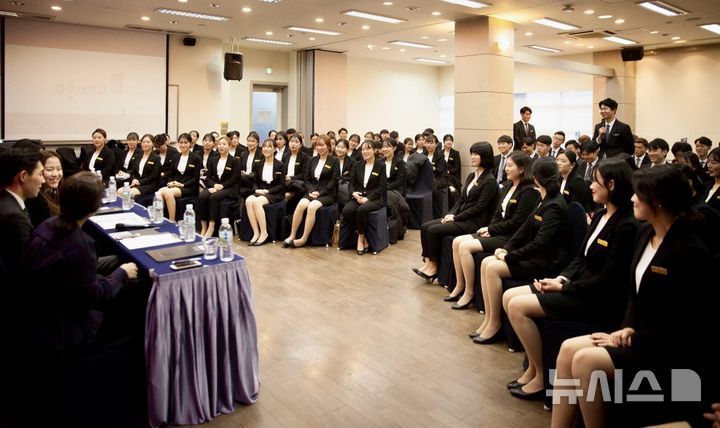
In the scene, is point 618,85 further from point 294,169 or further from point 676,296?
point 676,296

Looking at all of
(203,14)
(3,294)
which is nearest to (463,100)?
(203,14)

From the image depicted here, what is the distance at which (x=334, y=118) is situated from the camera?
1399 centimetres

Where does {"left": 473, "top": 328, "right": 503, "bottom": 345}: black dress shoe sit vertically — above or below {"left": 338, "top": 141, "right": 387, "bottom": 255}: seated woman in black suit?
below

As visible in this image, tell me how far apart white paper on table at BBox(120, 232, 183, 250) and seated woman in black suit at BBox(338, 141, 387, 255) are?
3311mm

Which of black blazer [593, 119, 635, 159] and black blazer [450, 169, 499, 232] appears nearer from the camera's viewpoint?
black blazer [450, 169, 499, 232]

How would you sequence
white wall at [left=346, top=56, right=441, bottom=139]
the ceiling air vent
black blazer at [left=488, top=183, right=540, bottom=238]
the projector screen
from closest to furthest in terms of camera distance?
black blazer at [left=488, top=183, right=540, bottom=238] → the projector screen → the ceiling air vent → white wall at [left=346, top=56, right=441, bottom=139]

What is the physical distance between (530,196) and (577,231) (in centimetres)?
66

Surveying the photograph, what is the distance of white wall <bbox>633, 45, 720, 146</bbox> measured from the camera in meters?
12.8

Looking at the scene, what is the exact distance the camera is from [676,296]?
226 cm

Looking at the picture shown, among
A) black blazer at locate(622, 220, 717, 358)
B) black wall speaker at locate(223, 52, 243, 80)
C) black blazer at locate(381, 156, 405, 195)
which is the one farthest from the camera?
black wall speaker at locate(223, 52, 243, 80)

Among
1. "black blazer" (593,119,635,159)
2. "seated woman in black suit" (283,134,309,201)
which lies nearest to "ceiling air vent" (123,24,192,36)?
"seated woman in black suit" (283,134,309,201)

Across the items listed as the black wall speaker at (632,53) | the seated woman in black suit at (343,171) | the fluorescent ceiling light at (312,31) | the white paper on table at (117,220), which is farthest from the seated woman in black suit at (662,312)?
the black wall speaker at (632,53)

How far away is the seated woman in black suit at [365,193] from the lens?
675 cm

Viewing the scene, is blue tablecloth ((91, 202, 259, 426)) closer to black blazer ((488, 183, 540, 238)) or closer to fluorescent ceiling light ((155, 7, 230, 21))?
black blazer ((488, 183, 540, 238))
